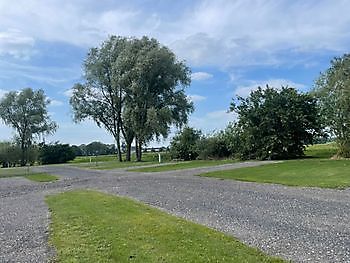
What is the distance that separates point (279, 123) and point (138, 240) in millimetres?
30217

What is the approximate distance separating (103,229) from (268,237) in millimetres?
3203

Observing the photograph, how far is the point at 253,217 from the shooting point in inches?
389

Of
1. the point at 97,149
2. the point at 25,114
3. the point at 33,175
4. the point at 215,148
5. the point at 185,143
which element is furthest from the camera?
the point at 97,149

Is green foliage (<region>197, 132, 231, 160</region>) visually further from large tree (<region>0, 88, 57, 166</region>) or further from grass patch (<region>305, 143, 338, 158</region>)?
large tree (<region>0, 88, 57, 166</region>)

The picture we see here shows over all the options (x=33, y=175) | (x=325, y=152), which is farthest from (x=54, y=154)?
(x=325, y=152)

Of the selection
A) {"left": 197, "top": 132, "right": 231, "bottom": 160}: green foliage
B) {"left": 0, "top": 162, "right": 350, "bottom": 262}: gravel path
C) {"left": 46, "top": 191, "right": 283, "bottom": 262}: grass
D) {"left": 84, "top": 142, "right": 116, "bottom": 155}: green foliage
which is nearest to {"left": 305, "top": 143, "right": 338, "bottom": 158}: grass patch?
{"left": 197, "top": 132, "right": 231, "bottom": 160}: green foliage

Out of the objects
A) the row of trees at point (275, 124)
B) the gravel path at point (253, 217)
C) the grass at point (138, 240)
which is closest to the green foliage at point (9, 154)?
the row of trees at point (275, 124)

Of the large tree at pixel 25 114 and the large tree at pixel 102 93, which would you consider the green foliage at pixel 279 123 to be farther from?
the large tree at pixel 25 114

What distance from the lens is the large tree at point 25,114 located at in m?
72.8

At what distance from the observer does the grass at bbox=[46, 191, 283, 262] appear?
20.2ft

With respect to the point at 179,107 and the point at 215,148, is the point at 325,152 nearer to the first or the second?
the point at 215,148

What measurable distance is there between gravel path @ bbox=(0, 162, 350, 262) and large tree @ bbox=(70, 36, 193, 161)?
30.6 metres

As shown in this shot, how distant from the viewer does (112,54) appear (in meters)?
52.0

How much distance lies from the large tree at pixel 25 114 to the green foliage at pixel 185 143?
35.2 m
